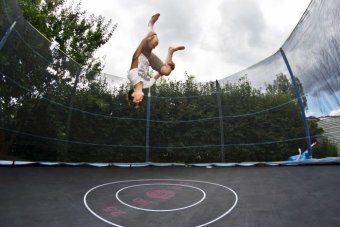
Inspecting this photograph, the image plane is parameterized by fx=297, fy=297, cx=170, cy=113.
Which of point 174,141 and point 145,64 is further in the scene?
point 174,141

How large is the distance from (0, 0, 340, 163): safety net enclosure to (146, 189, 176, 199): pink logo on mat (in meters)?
2.08

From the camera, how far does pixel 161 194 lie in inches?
111

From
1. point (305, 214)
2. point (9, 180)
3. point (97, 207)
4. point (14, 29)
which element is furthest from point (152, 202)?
point (14, 29)

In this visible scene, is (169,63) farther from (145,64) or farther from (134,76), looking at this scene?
(134,76)

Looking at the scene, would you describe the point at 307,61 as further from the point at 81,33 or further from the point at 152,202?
the point at 81,33

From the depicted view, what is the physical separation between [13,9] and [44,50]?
768 millimetres

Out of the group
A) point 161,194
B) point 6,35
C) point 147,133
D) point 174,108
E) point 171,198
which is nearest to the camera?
point 171,198

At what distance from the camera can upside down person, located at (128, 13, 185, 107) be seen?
2.82m

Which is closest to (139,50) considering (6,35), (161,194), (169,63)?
(169,63)

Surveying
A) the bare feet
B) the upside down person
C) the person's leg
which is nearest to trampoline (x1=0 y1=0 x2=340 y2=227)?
the upside down person

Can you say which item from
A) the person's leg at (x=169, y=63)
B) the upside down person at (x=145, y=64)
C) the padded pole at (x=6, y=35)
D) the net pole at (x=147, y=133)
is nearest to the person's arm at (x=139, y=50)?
the upside down person at (x=145, y=64)

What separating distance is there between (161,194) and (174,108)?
298cm

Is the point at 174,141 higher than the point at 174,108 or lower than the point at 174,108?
lower

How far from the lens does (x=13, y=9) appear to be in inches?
144
